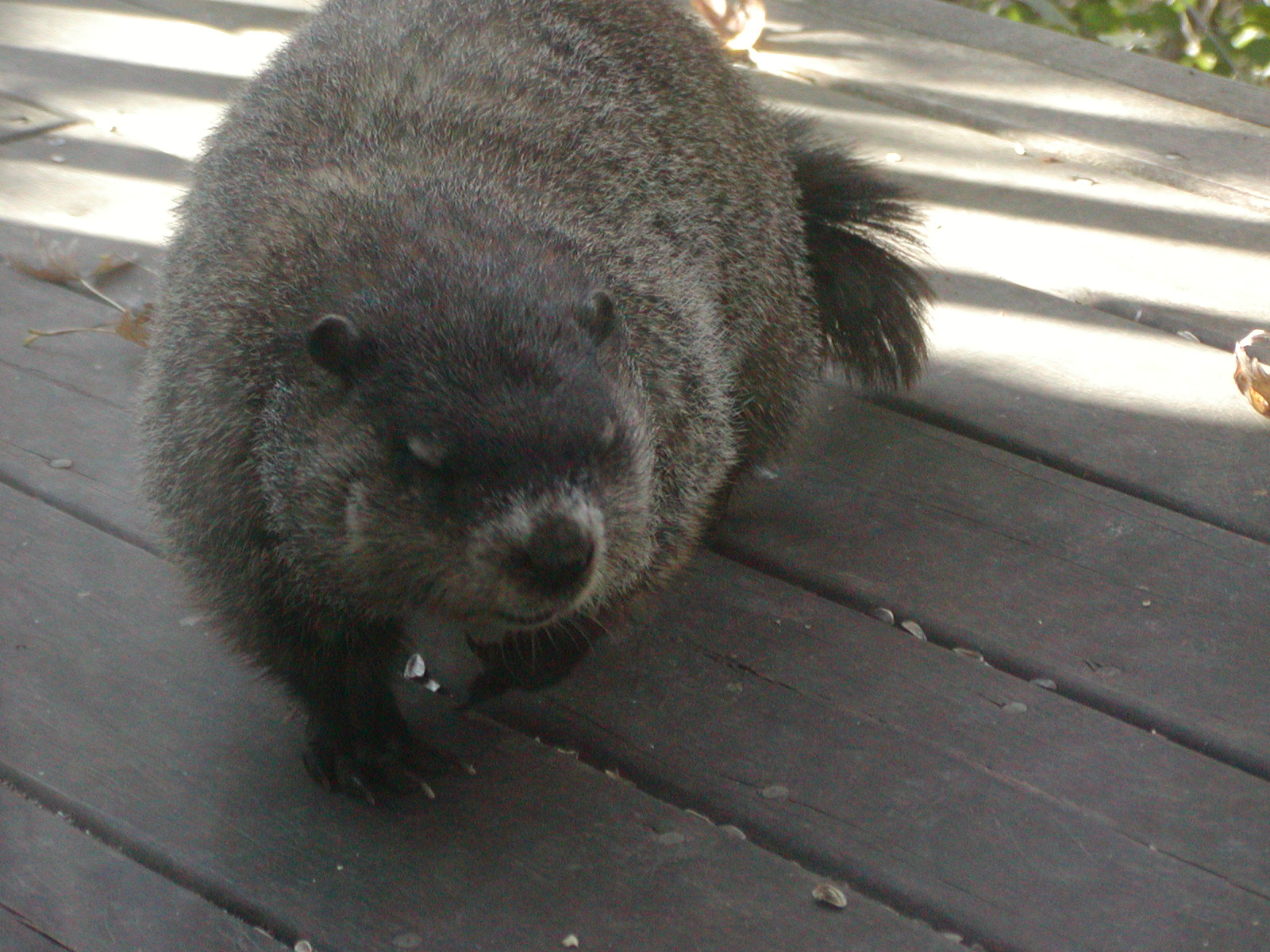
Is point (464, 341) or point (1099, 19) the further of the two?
point (1099, 19)

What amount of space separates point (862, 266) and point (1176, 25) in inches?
155

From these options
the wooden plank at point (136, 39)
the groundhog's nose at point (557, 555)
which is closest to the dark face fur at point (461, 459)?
the groundhog's nose at point (557, 555)

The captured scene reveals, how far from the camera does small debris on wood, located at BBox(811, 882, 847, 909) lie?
79.4 inches

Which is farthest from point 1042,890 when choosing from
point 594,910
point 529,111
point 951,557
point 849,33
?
point 849,33

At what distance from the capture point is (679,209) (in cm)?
293

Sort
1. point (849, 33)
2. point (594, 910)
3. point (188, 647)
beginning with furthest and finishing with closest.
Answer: point (849, 33) → point (188, 647) → point (594, 910)

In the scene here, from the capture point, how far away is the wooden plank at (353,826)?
1993 millimetres

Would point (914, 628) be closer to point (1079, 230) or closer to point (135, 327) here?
point (1079, 230)

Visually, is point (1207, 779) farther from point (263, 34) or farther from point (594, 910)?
point (263, 34)

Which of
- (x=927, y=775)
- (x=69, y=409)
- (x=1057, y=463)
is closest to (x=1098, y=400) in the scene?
(x=1057, y=463)

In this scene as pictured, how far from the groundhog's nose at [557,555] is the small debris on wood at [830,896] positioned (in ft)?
1.96

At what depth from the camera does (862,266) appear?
3418 mm

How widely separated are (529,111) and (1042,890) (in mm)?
1726

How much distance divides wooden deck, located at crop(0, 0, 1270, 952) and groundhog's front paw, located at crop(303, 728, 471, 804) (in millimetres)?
37
